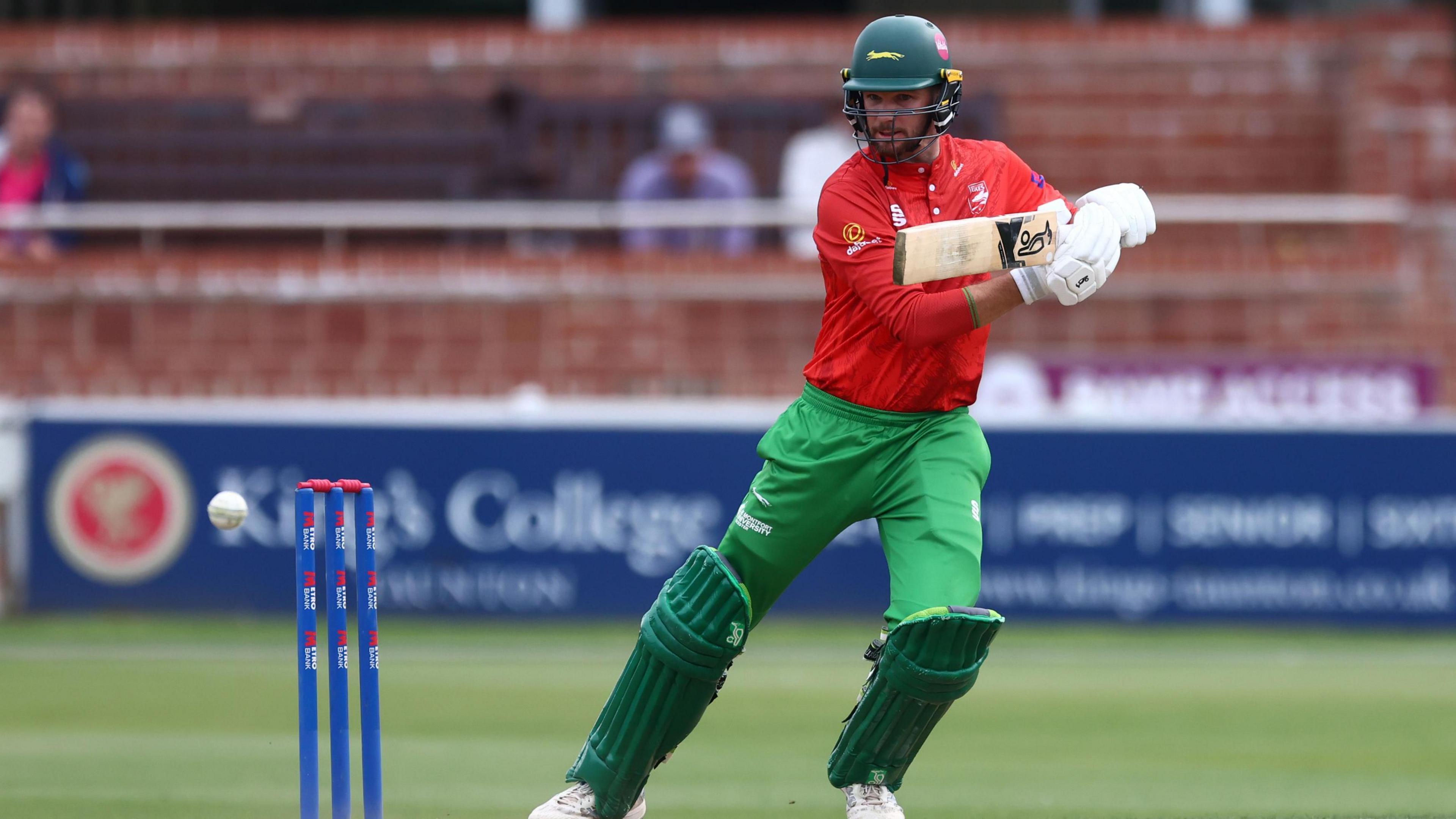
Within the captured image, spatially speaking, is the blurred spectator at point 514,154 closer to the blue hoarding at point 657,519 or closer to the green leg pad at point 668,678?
the blue hoarding at point 657,519

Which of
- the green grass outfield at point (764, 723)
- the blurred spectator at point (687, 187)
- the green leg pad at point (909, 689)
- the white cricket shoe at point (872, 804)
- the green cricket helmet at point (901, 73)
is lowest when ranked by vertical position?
the green grass outfield at point (764, 723)

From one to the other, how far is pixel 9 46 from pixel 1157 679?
33.6ft

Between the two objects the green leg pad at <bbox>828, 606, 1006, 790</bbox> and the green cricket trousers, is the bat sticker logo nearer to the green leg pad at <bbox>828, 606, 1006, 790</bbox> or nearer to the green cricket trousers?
the green cricket trousers

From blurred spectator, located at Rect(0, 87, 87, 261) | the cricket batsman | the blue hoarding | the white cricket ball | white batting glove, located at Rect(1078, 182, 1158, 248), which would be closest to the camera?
the white cricket ball

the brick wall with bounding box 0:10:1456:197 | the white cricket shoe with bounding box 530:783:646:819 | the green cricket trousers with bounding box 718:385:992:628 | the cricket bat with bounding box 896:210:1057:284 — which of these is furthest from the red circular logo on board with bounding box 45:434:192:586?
the cricket bat with bounding box 896:210:1057:284

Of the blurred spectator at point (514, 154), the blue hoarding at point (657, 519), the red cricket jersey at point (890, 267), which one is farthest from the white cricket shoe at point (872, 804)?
the blurred spectator at point (514, 154)

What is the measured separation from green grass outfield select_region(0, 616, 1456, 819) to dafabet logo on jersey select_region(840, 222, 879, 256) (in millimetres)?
1674

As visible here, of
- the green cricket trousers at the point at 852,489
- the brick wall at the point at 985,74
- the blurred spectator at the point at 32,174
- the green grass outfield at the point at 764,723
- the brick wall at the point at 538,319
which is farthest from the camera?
the brick wall at the point at 985,74

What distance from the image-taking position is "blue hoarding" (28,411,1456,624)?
35.5 feet

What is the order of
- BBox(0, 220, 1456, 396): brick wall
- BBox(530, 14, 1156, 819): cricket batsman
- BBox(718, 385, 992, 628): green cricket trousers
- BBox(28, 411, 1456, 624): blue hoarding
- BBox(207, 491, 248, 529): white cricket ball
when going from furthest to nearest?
BBox(0, 220, 1456, 396): brick wall < BBox(28, 411, 1456, 624): blue hoarding < BBox(718, 385, 992, 628): green cricket trousers < BBox(530, 14, 1156, 819): cricket batsman < BBox(207, 491, 248, 529): white cricket ball

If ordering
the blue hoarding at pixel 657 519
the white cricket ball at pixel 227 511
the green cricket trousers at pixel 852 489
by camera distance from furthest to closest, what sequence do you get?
1. the blue hoarding at pixel 657 519
2. the green cricket trousers at pixel 852 489
3. the white cricket ball at pixel 227 511

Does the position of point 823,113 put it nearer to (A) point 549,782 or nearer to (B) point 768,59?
(B) point 768,59

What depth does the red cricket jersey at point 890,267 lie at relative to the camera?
4.70 meters

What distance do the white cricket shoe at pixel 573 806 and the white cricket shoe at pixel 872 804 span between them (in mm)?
16
